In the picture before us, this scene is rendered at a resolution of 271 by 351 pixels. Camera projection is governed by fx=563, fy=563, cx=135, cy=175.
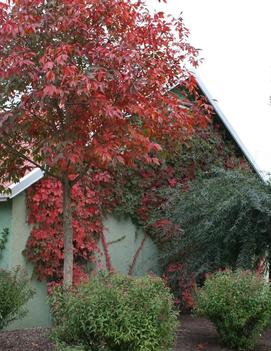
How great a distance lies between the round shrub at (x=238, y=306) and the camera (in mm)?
7758

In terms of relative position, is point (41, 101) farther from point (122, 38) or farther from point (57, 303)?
point (57, 303)

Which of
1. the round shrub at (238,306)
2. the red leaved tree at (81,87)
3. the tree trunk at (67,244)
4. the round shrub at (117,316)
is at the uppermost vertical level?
the red leaved tree at (81,87)

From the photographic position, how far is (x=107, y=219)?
1140 centimetres

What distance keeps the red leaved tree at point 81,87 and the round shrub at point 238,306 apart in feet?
6.77

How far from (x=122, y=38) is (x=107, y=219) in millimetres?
4810

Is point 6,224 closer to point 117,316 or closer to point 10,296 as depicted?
point 10,296

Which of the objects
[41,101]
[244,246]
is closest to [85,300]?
[41,101]

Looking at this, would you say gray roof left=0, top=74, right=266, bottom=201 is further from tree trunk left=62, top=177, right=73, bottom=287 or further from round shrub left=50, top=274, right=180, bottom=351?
round shrub left=50, top=274, right=180, bottom=351

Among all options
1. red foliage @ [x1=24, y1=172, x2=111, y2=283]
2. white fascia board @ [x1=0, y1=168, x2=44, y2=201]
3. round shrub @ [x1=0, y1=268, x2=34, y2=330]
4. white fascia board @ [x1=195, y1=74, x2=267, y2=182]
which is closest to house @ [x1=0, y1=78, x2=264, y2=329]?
white fascia board @ [x1=0, y1=168, x2=44, y2=201]

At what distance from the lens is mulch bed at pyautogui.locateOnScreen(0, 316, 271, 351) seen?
766 cm

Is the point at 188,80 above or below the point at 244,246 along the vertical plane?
above

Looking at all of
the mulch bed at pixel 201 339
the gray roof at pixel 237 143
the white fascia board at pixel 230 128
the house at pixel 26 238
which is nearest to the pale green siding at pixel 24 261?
the house at pixel 26 238

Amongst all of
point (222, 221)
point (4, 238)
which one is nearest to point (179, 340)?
point (222, 221)

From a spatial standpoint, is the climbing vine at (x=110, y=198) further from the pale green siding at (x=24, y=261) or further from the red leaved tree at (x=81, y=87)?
the red leaved tree at (x=81, y=87)
